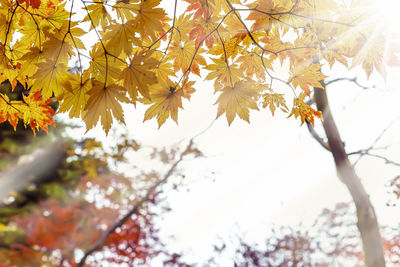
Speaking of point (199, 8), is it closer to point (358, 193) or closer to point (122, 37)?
point (122, 37)

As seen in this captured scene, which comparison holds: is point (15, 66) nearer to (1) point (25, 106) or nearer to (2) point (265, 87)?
(1) point (25, 106)

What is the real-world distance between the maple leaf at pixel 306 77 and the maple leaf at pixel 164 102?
76 cm

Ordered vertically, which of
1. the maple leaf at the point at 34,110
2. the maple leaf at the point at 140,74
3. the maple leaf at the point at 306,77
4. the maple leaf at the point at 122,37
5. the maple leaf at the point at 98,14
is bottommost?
the maple leaf at the point at 140,74

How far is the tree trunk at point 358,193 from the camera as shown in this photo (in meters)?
3.67

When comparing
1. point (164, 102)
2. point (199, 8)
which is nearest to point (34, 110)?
point (164, 102)

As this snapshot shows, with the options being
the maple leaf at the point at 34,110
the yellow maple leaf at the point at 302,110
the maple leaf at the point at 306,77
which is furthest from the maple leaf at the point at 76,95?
the yellow maple leaf at the point at 302,110

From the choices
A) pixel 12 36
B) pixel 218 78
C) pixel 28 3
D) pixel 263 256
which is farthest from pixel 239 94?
pixel 263 256

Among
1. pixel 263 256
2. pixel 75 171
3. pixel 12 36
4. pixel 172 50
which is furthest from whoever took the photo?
pixel 75 171

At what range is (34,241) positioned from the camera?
10.8m

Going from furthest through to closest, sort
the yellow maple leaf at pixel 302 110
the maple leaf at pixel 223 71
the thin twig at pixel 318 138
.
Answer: the thin twig at pixel 318 138, the yellow maple leaf at pixel 302 110, the maple leaf at pixel 223 71

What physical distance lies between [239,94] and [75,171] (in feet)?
42.1

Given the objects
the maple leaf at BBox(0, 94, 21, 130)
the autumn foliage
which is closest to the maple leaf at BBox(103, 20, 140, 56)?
the autumn foliage

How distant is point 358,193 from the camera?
12.9 ft

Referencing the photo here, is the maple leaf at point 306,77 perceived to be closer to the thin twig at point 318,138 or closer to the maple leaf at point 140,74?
the maple leaf at point 140,74
